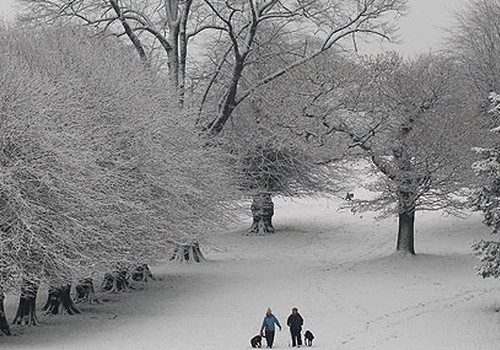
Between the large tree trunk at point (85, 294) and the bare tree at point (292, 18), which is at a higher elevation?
the bare tree at point (292, 18)

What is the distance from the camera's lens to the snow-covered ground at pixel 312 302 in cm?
2197

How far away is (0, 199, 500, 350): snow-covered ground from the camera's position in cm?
2197

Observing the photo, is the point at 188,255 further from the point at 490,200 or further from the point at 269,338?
the point at 490,200

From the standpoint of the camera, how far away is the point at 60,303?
2641cm

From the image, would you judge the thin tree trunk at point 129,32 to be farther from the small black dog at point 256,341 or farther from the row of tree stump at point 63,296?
the small black dog at point 256,341

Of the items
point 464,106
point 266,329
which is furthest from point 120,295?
point 464,106

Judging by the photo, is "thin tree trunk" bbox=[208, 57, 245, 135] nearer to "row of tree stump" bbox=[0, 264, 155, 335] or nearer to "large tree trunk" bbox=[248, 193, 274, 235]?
Result: "row of tree stump" bbox=[0, 264, 155, 335]

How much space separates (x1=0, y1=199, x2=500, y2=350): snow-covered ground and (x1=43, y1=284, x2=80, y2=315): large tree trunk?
0.41 m

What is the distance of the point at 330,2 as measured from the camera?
1353 inches

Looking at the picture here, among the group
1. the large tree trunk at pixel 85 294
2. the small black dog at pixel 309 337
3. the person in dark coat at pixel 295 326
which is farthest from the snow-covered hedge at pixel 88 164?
the small black dog at pixel 309 337

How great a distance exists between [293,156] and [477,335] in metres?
24.5

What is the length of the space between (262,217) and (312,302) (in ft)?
68.7

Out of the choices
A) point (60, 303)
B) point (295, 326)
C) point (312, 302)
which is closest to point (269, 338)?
point (295, 326)

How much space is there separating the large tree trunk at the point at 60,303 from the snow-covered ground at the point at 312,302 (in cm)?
41
